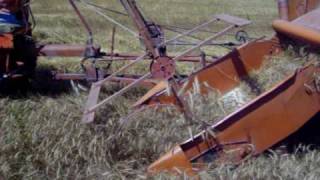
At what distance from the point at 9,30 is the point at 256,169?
7.75ft

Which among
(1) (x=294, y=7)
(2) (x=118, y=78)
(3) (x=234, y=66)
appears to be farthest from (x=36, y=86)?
(1) (x=294, y=7)

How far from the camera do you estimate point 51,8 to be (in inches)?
626

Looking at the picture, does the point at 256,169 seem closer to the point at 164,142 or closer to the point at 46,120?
the point at 164,142

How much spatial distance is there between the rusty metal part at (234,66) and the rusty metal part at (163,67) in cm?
32

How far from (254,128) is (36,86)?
258cm

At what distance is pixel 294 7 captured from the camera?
18.6ft

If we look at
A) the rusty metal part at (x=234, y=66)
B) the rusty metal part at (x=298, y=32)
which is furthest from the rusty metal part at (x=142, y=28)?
the rusty metal part at (x=298, y=32)

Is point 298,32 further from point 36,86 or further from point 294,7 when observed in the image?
point 36,86

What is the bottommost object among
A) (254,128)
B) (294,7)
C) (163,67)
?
(254,128)

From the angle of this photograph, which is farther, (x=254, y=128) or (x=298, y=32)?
(x=298, y=32)

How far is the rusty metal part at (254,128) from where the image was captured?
169 inches

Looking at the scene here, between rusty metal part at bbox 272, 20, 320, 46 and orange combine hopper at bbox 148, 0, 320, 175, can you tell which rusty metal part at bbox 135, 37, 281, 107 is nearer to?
rusty metal part at bbox 272, 20, 320, 46

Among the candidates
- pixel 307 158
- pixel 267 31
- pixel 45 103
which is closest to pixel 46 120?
pixel 45 103

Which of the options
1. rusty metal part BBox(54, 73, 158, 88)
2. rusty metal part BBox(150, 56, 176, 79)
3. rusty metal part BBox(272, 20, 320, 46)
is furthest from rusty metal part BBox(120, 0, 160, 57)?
rusty metal part BBox(272, 20, 320, 46)
